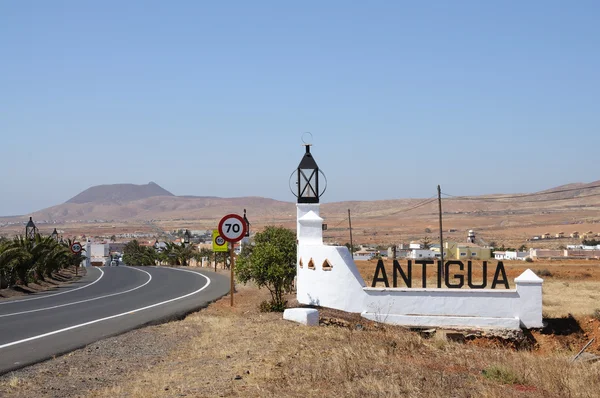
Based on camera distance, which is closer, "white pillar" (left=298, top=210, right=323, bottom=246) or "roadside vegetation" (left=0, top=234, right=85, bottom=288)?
"white pillar" (left=298, top=210, right=323, bottom=246)

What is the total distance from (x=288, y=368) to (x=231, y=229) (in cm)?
903

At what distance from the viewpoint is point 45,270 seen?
45.9 meters

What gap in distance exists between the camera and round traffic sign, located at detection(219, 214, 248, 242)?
64.4ft

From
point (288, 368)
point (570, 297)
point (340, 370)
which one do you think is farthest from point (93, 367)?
point (570, 297)

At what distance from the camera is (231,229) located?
1972 centimetres

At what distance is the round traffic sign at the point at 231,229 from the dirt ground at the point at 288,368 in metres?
3.42

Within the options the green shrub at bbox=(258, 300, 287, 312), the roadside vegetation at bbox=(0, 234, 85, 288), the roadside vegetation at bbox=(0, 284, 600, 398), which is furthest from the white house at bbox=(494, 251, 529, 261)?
the roadside vegetation at bbox=(0, 284, 600, 398)

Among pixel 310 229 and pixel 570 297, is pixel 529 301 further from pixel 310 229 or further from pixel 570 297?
pixel 570 297

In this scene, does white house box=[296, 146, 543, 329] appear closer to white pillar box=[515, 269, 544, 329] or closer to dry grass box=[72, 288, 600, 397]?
white pillar box=[515, 269, 544, 329]

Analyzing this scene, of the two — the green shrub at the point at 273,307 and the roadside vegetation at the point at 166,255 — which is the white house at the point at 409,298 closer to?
the green shrub at the point at 273,307

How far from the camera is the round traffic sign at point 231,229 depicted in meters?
19.6

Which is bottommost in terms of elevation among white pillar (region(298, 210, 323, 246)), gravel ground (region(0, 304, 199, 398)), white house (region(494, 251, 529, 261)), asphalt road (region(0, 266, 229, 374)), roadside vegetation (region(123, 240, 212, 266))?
white house (region(494, 251, 529, 261))

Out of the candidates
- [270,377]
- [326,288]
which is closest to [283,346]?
[270,377]

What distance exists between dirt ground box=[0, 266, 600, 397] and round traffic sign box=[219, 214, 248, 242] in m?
3.42
